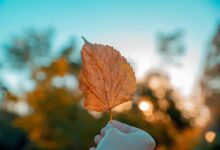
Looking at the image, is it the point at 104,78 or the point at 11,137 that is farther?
the point at 11,137

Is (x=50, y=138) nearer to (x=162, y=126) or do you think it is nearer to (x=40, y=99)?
(x=40, y=99)

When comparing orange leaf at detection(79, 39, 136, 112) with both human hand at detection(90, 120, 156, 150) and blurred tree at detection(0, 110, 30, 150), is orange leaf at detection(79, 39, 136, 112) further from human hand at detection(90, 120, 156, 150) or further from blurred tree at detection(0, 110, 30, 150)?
blurred tree at detection(0, 110, 30, 150)

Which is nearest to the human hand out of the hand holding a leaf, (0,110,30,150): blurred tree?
the hand holding a leaf

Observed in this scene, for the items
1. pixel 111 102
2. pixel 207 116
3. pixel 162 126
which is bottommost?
pixel 207 116

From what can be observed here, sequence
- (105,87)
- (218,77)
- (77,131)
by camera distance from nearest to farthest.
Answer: (105,87)
(77,131)
(218,77)

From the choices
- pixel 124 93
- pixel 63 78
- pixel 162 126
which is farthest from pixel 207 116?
pixel 124 93

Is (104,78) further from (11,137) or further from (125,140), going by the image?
(11,137)

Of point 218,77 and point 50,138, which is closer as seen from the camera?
point 50,138

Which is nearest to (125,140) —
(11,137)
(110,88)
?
(110,88)
